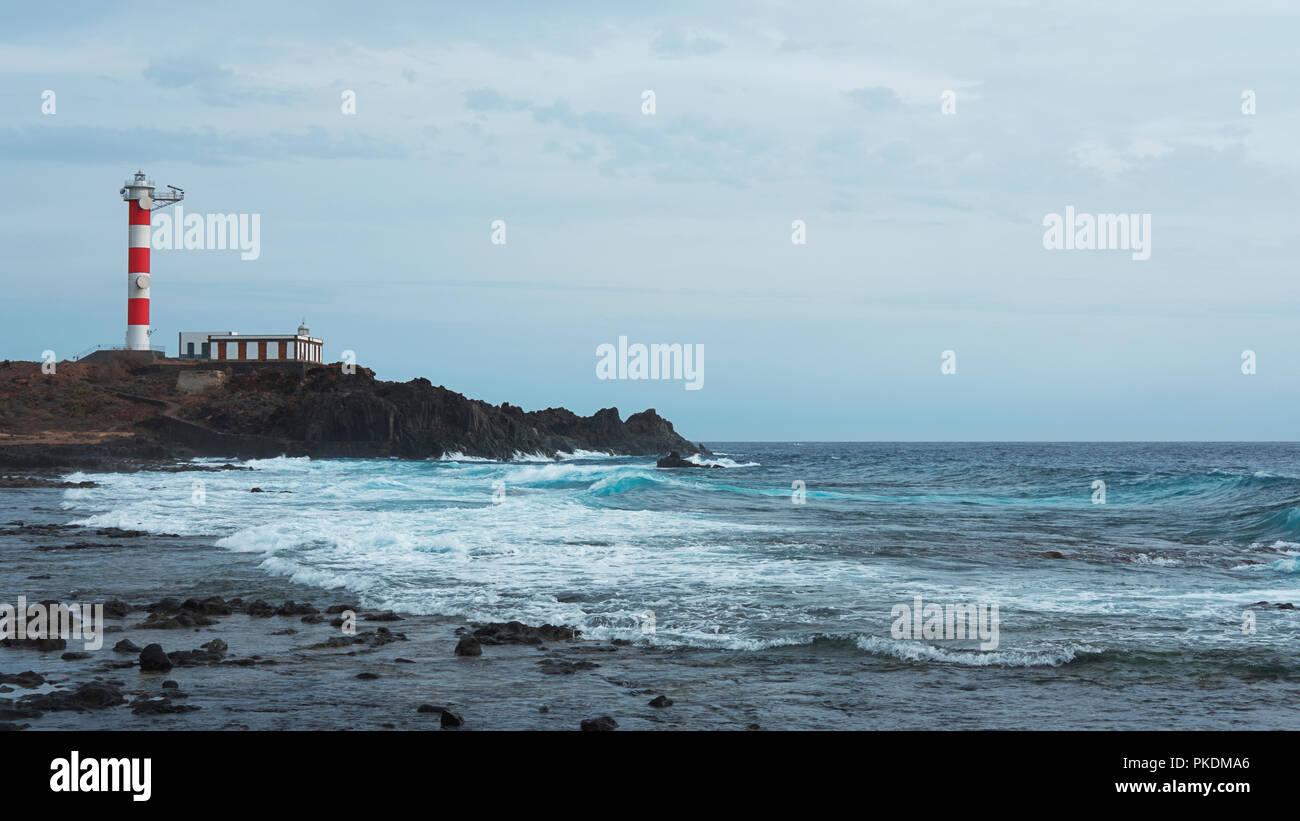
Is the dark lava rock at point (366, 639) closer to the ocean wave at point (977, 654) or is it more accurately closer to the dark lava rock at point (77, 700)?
the dark lava rock at point (77, 700)

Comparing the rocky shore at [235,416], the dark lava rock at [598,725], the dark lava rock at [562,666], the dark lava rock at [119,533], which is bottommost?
the dark lava rock at [119,533]

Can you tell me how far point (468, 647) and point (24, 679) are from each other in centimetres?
371

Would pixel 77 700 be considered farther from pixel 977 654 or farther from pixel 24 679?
pixel 977 654

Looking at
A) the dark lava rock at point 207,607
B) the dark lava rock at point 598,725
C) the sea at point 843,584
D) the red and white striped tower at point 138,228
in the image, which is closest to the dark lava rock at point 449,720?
the sea at point 843,584

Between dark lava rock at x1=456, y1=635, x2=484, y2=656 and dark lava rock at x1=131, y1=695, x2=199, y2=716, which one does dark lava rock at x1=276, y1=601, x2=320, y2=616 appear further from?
dark lava rock at x1=131, y1=695, x2=199, y2=716

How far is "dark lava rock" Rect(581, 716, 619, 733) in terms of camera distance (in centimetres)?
715

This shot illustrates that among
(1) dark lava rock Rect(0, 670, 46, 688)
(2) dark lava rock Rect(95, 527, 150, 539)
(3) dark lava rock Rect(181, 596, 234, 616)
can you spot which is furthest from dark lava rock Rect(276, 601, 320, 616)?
(2) dark lava rock Rect(95, 527, 150, 539)

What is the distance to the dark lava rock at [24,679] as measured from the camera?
8.29m

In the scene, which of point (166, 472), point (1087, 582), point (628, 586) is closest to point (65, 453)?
point (166, 472)

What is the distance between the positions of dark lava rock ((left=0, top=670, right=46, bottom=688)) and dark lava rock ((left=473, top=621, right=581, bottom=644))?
3.87 meters

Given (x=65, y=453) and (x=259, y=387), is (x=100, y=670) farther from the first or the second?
(x=259, y=387)

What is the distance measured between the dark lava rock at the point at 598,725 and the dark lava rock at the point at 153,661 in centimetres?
414

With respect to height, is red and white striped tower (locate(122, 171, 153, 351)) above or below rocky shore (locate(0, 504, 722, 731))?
above

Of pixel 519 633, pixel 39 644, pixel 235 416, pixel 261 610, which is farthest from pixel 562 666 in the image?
pixel 235 416
